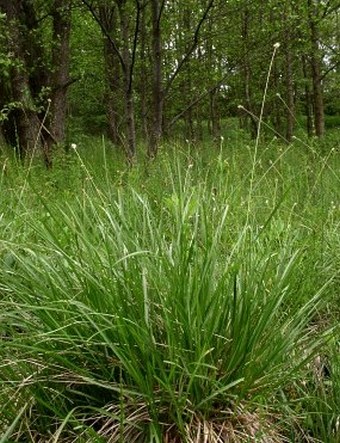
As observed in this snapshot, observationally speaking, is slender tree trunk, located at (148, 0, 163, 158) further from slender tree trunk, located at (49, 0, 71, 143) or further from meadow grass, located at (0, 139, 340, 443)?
meadow grass, located at (0, 139, 340, 443)

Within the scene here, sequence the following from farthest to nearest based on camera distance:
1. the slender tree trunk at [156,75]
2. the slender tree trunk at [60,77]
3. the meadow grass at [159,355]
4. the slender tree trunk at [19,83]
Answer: the slender tree trunk at [60,77]
the slender tree trunk at [19,83]
the slender tree trunk at [156,75]
the meadow grass at [159,355]

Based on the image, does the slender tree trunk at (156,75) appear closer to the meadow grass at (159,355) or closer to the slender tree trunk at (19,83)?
the slender tree trunk at (19,83)

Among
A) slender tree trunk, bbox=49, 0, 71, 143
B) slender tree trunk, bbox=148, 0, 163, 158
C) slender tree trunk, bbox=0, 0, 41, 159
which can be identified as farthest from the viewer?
slender tree trunk, bbox=49, 0, 71, 143

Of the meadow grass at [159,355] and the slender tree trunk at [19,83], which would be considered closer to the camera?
the meadow grass at [159,355]

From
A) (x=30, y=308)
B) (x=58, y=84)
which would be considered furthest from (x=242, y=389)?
(x=58, y=84)

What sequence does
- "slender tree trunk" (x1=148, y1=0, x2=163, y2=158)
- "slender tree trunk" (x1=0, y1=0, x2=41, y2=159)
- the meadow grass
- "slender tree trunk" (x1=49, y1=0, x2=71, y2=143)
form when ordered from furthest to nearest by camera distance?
"slender tree trunk" (x1=49, y1=0, x2=71, y2=143) < "slender tree trunk" (x1=0, y1=0, x2=41, y2=159) < "slender tree trunk" (x1=148, y1=0, x2=163, y2=158) < the meadow grass

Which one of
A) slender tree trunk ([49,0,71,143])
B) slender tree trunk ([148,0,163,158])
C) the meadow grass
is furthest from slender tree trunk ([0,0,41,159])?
the meadow grass

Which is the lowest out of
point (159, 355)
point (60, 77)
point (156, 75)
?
point (159, 355)

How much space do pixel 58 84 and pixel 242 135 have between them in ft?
11.4

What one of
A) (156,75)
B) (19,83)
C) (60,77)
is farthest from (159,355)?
(60,77)

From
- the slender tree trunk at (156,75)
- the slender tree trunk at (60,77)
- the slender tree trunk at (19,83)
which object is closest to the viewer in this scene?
the slender tree trunk at (156,75)

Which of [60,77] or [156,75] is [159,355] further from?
[60,77]

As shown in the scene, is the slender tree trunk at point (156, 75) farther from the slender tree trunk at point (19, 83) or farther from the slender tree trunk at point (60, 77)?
the slender tree trunk at point (60, 77)

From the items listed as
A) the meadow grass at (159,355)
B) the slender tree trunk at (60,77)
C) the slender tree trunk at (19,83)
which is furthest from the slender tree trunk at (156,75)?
the meadow grass at (159,355)
